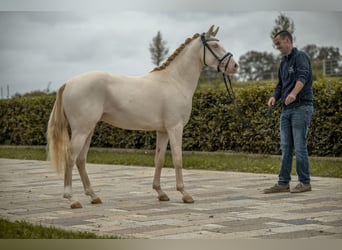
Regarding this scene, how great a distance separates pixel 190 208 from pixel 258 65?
22.8 meters

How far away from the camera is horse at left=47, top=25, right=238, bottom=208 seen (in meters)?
7.01

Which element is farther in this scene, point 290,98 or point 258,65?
point 258,65

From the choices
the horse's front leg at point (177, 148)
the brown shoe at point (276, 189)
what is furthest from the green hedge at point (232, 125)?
the horse's front leg at point (177, 148)

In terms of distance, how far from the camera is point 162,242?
16.5 feet

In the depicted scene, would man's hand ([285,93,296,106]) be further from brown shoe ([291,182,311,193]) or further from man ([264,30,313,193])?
brown shoe ([291,182,311,193])

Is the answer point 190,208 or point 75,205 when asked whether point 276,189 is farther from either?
point 75,205

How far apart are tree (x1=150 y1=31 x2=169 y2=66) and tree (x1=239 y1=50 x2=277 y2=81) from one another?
3.41 meters

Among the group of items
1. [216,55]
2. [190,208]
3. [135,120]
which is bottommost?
[190,208]

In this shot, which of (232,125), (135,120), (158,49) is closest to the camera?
(135,120)

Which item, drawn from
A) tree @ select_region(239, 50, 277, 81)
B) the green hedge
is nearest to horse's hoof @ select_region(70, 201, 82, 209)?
the green hedge

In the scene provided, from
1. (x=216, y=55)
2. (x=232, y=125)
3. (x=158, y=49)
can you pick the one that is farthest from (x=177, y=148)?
(x=158, y=49)

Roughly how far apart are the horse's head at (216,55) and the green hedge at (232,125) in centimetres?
168

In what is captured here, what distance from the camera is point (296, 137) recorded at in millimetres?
7969

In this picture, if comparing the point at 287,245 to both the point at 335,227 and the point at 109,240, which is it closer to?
the point at 335,227
